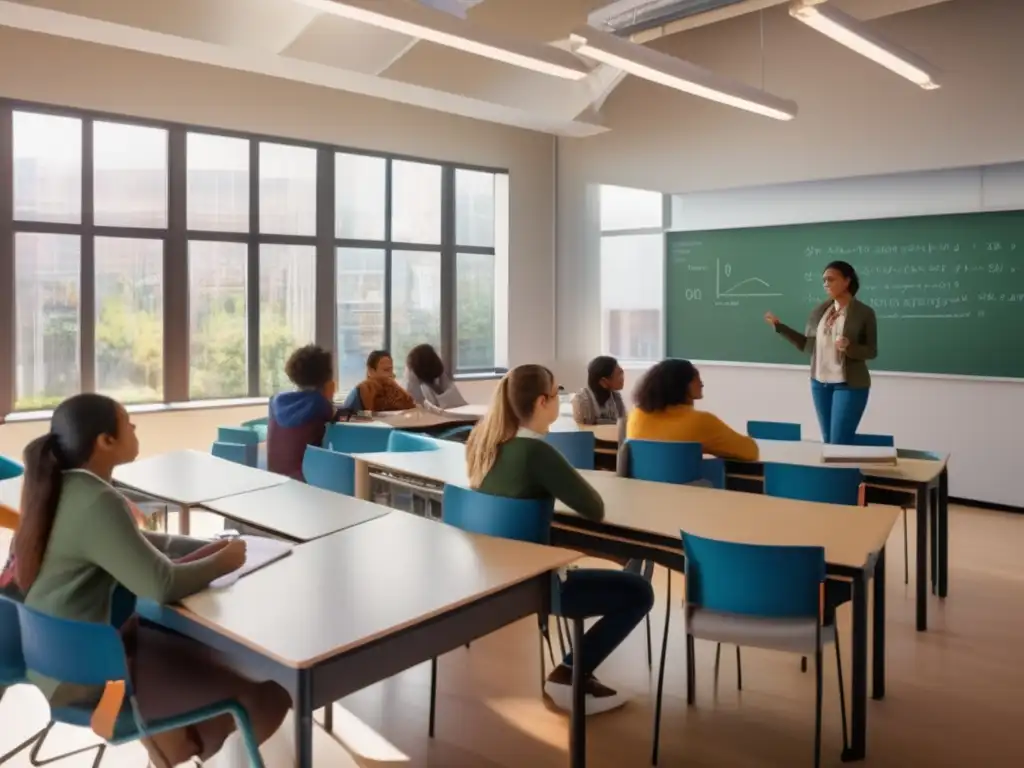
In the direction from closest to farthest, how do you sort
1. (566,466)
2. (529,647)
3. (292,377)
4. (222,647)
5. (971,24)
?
(222,647), (566,466), (529,647), (292,377), (971,24)

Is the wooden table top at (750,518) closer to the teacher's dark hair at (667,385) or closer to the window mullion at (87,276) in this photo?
the teacher's dark hair at (667,385)

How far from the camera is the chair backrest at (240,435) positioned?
487cm

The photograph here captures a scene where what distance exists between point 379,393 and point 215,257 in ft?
7.10

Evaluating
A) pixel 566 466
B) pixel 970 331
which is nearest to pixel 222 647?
pixel 566 466

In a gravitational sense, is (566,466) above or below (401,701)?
above

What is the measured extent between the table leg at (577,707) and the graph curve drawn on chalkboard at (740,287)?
553 cm

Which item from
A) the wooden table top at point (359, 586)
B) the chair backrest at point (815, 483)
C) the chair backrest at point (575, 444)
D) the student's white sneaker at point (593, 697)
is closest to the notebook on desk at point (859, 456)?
the chair backrest at point (815, 483)

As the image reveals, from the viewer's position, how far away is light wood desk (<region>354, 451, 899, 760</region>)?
8.52 feet

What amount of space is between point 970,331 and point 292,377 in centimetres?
476

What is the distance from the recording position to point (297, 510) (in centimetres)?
297

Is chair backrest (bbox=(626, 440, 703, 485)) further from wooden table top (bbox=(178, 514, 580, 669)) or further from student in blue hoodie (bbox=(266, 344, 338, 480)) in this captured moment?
student in blue hoodie (bbox=(266, 344, 338, 480))

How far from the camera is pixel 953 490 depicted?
6.53 meters

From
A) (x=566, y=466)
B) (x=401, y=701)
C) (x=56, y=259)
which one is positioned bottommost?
(x=401, y=701)

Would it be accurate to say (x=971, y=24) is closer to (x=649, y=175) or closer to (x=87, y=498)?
(x=649, y=175)
